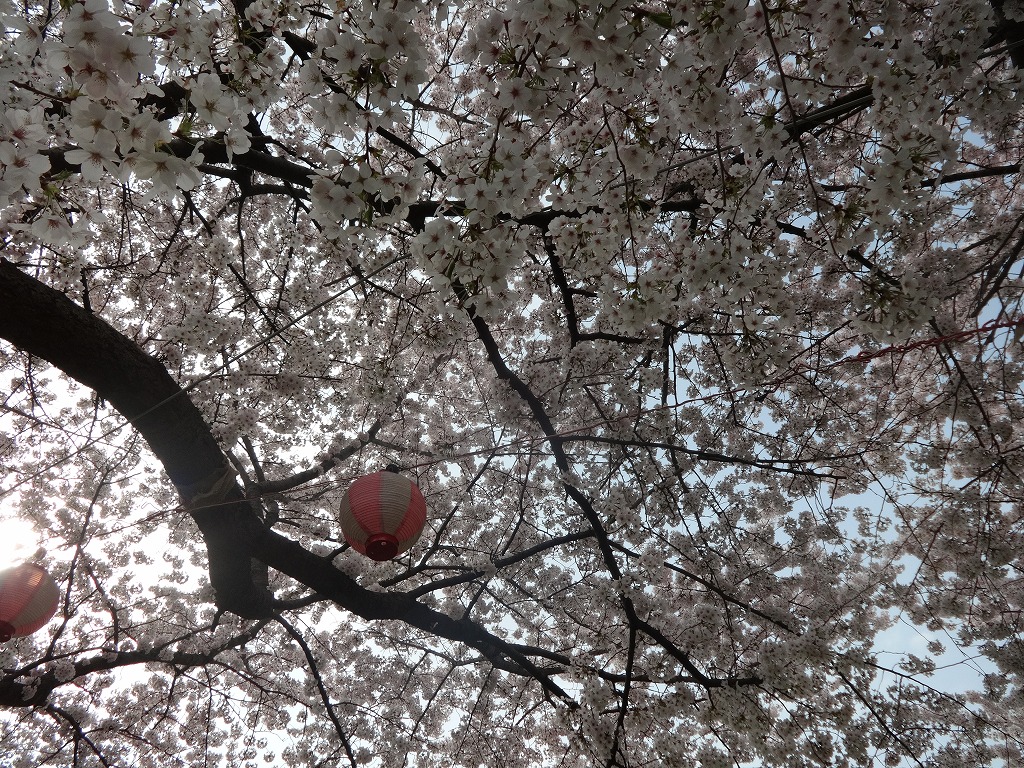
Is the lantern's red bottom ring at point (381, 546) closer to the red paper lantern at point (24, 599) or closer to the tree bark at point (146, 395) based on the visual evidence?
the tree bark at point (146, 395)

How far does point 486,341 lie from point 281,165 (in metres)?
1.80

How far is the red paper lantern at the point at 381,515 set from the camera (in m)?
3.28

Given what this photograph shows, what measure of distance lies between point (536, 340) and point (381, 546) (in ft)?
12.3

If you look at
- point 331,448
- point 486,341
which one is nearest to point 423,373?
point 331,448

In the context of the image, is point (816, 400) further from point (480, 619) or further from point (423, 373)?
point (480, 619)

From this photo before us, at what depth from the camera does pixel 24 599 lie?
3508 mm

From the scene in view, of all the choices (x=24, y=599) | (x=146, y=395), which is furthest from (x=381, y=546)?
(x=24, y=599)

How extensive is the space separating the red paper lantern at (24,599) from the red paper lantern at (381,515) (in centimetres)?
225

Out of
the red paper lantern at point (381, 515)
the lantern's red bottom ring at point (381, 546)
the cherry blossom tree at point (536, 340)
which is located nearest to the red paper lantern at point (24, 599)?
the cherry blossom tree at point (536, 340)

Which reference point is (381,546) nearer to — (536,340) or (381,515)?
(381,515)

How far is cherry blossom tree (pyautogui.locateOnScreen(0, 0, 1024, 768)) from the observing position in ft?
5.75

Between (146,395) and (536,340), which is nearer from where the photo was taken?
(146,395)

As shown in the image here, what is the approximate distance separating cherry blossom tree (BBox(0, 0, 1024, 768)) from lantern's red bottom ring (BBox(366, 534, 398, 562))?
677mm

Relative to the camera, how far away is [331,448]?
5.88 metres
